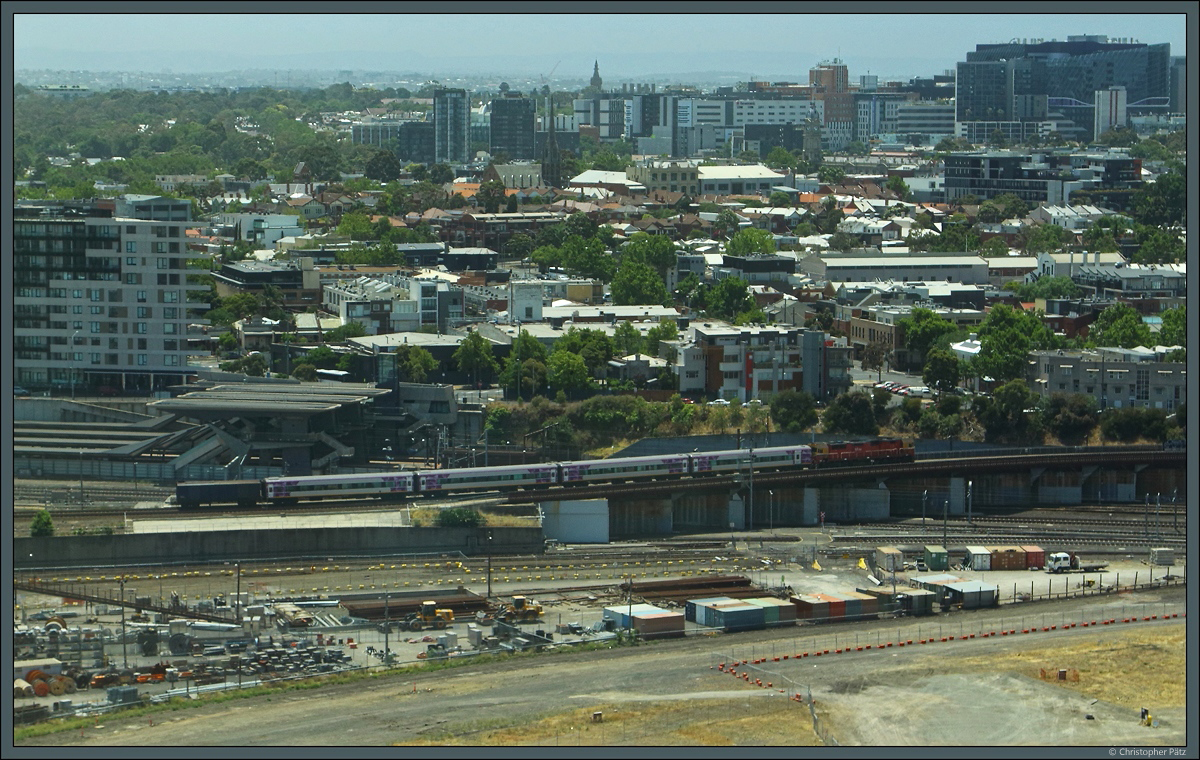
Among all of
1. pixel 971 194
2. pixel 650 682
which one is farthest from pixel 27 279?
pixel 971 194

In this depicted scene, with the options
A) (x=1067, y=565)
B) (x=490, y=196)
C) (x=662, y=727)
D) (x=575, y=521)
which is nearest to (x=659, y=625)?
(x=662, y=727)

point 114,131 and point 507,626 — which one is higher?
point 114,131

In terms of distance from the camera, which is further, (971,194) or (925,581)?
(971,194)

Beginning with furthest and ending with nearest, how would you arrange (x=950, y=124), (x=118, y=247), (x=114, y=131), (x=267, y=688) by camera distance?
1. (x=950, y=124)
2. (x=114, y=131)
3. (x=118, y=247)
4. (x=267, y=688)

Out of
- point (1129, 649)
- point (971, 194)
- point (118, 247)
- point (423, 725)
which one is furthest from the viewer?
point (971, 194)

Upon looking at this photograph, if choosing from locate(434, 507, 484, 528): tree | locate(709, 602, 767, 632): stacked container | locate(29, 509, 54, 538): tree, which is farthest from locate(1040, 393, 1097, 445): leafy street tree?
locate(29, 509, 54, 538): tree

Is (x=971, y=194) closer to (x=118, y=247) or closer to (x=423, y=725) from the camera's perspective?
(x=118, y=247)
